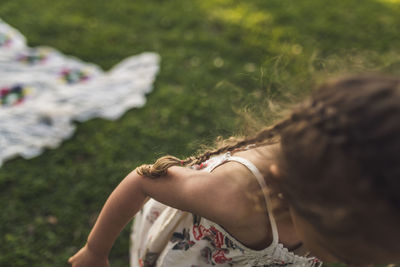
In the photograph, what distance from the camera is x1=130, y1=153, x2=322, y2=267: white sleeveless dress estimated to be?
62.1 inches

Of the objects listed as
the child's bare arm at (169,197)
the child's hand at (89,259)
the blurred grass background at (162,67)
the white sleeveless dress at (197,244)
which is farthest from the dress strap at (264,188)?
the child's hand at (89,259)

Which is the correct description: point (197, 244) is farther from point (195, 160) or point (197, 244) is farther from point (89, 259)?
point (89, 259)

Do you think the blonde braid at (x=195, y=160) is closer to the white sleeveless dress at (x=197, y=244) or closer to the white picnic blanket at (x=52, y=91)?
the white sleeveless dress at (x=197, y=244)

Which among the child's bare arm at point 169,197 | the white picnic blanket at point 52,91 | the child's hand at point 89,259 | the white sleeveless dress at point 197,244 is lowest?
the white picnic blanket at point 52,91

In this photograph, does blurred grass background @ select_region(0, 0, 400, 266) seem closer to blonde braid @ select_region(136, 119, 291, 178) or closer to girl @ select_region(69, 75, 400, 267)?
blonde braid @ select_region(136, 119, 291, 178)

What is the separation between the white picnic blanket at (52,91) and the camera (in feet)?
9.89

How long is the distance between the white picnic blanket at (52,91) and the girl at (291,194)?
4.83ft

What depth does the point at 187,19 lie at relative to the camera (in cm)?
436

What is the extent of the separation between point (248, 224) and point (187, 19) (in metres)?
3.29

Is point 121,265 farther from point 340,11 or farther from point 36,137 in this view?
point 340,11

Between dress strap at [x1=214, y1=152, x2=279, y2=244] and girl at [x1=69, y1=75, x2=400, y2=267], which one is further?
dress strap at [x1=214, y1=152, x2=279, y2=244]

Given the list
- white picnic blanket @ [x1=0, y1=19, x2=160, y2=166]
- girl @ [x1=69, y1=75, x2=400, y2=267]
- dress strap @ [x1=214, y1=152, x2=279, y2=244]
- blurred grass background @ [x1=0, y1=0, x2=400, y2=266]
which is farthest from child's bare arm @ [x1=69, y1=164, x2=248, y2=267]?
white picnic blanket @ [x1=0, y1=19, x2=160, y2=166]

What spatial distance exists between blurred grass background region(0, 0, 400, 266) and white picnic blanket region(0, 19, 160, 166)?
10cm

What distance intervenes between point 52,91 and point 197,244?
2.24 m
